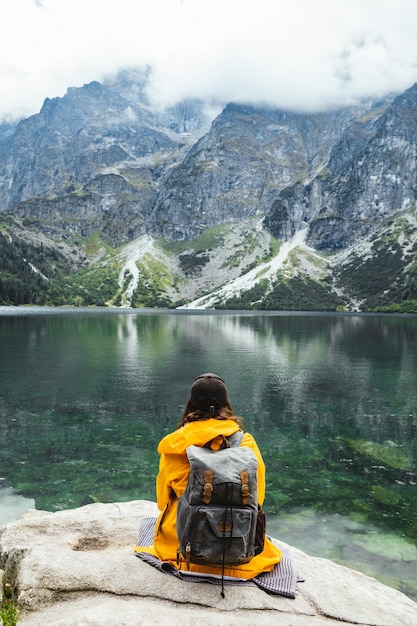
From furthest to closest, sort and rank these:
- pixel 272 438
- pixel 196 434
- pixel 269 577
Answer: pixel 272 438
pixel 269 577
pixel 196 434

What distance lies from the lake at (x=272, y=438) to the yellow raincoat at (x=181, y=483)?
299 inches

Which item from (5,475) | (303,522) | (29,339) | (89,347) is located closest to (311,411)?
(303,522)

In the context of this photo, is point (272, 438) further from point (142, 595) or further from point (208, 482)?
point (208, 482)

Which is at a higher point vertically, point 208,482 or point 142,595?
point 208,482

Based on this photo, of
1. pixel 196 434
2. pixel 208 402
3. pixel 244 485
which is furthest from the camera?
pixel 208 402

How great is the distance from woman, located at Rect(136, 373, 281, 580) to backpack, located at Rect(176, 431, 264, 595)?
0.25 metres

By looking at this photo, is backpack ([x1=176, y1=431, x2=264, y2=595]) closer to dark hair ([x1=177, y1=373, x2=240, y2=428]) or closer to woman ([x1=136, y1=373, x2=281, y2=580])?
woman ([x1=136, y1=373, x2=281, y2=580])

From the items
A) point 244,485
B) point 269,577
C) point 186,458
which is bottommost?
point 269,577

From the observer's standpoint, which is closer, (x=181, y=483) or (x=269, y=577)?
(x=181, y=483)

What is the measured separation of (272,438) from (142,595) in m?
22.1

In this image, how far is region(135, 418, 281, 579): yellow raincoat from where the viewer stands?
7723mm

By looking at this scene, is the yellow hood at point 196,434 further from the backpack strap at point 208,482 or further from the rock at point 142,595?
the rock at point 142,595

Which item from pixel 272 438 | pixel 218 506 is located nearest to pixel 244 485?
pixel 218 506

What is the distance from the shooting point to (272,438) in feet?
94.0
